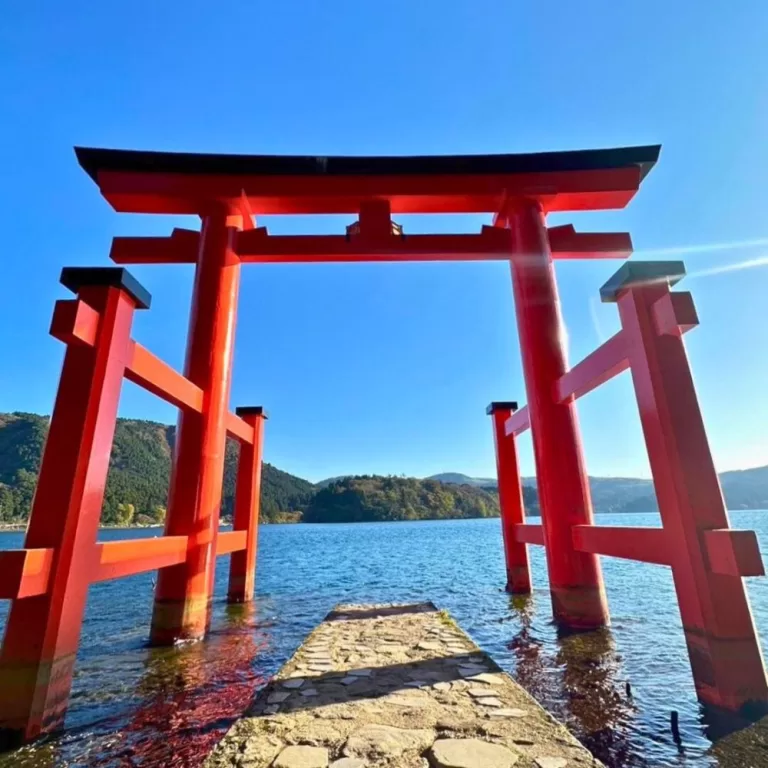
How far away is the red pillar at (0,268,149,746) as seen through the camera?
307 centimetres

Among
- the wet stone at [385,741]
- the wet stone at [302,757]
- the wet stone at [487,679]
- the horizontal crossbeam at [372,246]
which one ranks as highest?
the horizontal crossbeam at [372,246]

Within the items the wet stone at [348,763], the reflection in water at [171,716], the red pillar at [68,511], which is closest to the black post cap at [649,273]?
the wet stone at [348,763]

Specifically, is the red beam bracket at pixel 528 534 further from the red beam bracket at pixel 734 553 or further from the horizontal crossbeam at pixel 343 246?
the horizontal crossbeam at pixel 343 246

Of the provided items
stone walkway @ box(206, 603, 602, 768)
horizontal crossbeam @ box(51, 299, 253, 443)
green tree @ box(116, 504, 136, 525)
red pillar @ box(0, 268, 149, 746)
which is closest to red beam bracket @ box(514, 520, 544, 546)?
stone walkway @ box(206, 603, 602, 768)

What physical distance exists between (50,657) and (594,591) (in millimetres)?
5489

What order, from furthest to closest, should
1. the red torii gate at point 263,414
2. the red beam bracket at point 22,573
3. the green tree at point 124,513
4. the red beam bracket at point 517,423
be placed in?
the green tree at point 124,513, the red beam bracket at point 517,423, the red torii gate at point 263,414, the red beam bracket at point 22,573

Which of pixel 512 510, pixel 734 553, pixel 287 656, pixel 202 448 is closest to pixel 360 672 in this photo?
pixel 287 656

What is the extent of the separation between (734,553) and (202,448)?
18.5 ft

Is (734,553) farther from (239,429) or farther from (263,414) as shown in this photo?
(263,414)

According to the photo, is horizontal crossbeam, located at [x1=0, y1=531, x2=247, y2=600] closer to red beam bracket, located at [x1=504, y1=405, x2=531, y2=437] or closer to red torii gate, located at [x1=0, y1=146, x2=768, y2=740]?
red torii gate, located at [x1=0, y1=146, x2=768, y2=740]

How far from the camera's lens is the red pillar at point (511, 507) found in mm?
8180

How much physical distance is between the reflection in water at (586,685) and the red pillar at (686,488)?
0.71 metres

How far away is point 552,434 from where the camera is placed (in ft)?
19.1

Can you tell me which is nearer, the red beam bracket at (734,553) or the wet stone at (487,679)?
the red beam bracket at (734,553)
